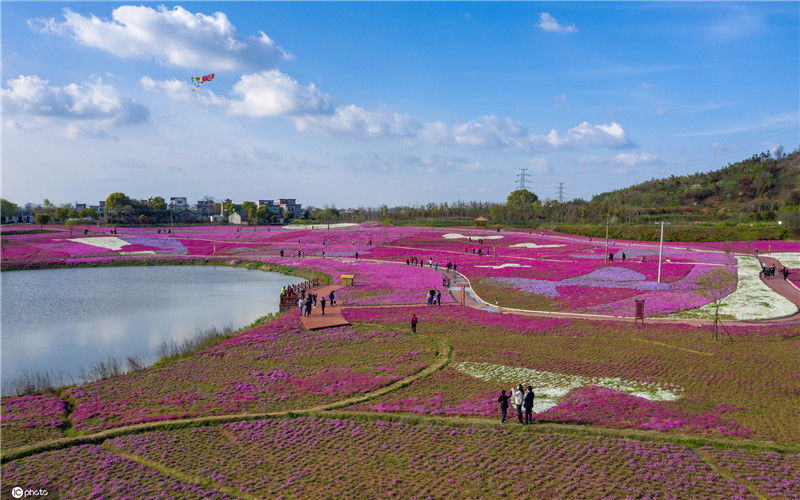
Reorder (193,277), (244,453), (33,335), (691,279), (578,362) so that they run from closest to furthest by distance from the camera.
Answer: (244,453) → (578,362) → (33,335) → (691,279) → (193,277)

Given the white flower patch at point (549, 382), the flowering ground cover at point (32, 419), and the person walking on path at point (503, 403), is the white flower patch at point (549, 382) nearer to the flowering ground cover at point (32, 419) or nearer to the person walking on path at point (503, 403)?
the person walking on path at point (503, 403)

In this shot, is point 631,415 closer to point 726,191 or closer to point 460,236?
point 460,236

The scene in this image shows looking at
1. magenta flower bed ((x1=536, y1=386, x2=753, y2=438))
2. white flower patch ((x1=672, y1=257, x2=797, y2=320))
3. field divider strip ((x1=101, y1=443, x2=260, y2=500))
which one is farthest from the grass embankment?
field divider strip ((x1=101, y1=443, x2=260, y2=500))

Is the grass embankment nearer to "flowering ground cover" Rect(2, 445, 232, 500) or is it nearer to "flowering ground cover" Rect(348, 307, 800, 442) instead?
"flowering ground cover" Rect(348, 307, 800, 442)

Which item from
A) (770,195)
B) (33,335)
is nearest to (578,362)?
(33,335)

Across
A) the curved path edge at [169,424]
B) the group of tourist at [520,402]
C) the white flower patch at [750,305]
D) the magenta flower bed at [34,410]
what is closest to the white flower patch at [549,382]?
the group of tourist at [520,402]

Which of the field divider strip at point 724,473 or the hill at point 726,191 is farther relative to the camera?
the hill at point 726,191

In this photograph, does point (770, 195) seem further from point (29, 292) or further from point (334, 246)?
point (29, 292)
